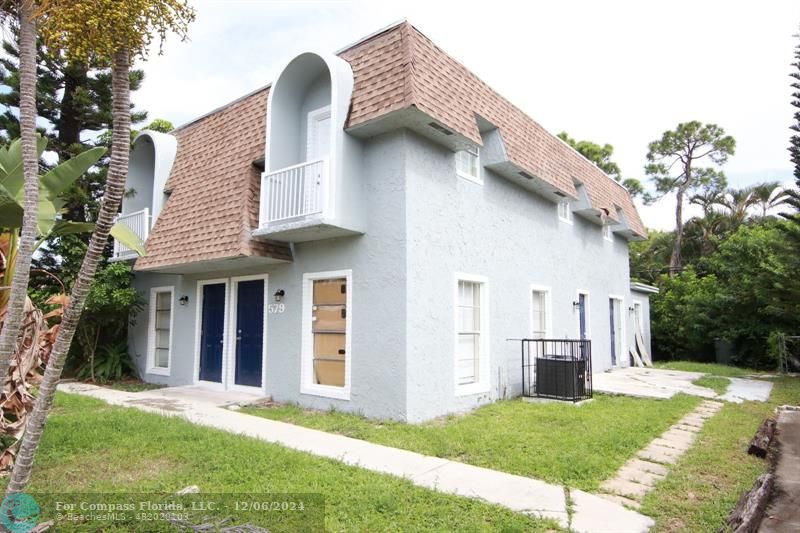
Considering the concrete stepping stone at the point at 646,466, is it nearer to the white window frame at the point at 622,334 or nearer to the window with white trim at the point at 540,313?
the window with white trim at the point at 540,313

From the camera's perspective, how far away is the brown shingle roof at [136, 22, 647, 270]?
7.87 meters

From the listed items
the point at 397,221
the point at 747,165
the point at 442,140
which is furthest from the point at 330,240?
the point at 747,165

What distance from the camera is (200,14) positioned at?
11.9 ft

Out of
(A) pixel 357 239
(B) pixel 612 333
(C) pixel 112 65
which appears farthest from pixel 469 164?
(B) pixel 612 333

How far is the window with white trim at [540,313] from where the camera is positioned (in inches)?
460

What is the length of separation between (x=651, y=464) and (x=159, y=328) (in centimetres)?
1081

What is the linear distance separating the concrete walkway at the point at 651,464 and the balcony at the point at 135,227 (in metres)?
10.4

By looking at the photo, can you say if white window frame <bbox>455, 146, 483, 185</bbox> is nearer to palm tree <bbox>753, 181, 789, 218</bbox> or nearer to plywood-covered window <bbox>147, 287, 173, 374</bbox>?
plywood-covered window <bbox>147, 287, 173, 374</bbox>

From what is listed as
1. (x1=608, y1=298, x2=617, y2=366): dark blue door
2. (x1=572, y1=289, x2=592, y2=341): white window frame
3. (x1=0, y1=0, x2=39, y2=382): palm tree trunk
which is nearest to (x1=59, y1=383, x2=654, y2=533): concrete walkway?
(x1=0, y1=0, x2=39, y2=382): palm tree trunk

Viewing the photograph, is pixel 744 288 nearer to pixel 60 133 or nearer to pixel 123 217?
pixel 123 217

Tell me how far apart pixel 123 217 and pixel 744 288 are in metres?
19.6

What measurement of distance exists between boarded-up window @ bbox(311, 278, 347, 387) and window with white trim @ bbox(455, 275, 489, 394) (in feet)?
6.67

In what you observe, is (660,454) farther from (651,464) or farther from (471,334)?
(471,334)

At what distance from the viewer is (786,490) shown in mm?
4148
